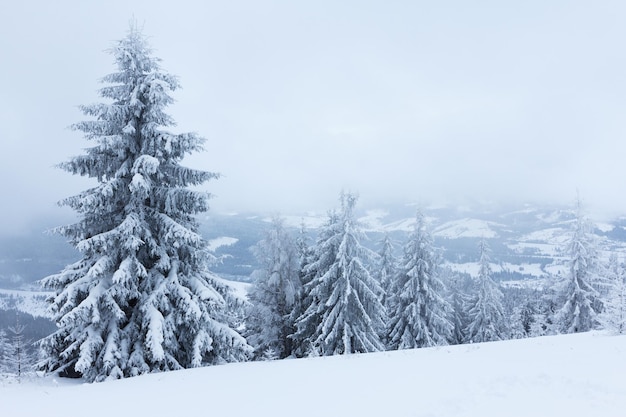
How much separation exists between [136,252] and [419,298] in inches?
922

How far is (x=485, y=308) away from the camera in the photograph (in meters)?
40.2

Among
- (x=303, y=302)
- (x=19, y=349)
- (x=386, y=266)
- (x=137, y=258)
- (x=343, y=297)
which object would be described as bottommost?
(x=303, y=302)

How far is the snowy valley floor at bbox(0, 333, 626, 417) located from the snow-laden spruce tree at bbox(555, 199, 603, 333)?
23739 mm

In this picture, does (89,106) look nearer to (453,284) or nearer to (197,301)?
(197,301)

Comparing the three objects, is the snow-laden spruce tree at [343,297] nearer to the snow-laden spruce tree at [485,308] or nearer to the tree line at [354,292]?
the tree line at [354,292]

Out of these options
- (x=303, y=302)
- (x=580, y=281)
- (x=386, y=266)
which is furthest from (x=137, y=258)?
(x=580, y=281)

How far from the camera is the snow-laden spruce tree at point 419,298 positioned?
31.0 m

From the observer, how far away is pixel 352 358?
12.9m

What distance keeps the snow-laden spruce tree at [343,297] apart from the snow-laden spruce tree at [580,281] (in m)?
17.2

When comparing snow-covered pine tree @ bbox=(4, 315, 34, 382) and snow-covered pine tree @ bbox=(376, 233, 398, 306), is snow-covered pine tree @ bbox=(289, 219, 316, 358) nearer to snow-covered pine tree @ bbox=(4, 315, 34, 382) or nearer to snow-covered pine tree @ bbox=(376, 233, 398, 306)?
snow-covered pine tree @ bbox=(376, 233, 398, 306)

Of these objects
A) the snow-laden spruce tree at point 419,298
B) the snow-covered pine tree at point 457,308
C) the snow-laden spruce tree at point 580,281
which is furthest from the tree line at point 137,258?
the snow-covered pine tree at point 457,308

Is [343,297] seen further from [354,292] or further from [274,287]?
[274,287]

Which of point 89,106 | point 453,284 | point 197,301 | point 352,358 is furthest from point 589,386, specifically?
point 453,284

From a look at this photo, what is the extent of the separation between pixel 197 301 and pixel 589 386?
443 inches
